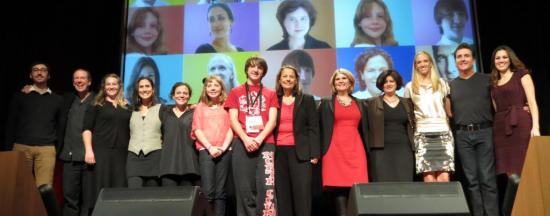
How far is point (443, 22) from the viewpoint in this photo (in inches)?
191

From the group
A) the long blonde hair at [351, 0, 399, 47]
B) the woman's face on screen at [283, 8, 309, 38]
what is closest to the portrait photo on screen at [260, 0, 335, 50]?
the woman's face on screen at [283, 8, 309, 38]

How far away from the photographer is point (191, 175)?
390 cm

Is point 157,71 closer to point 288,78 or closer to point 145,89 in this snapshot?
point 145,89

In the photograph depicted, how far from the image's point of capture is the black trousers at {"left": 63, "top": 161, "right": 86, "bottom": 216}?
3945 mm

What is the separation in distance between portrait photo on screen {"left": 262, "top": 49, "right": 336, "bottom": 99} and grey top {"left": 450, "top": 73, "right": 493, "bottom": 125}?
1190 mm

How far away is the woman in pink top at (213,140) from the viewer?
3.76 m

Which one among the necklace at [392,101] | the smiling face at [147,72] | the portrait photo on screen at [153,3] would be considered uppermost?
the portrait photo on screen at [153,3]

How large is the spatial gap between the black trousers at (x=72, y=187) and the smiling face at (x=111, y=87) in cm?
52

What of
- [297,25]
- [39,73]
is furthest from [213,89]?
[39,73]

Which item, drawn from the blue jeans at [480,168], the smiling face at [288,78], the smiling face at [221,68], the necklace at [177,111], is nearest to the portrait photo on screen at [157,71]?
the smiling face at [221,68]

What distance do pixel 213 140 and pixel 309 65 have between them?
4.43ft

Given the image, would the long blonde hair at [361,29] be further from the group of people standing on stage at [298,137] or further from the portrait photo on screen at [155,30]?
the portrait photo on screen at [155,30]

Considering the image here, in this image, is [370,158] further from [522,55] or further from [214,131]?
[522,55]

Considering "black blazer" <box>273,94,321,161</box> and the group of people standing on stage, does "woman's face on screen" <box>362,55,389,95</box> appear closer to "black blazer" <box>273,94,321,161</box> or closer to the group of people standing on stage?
the group of people standing on stage
